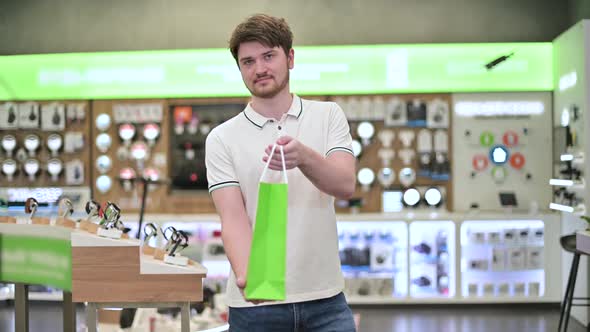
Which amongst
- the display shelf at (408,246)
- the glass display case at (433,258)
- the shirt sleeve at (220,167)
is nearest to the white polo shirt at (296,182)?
the shirt sleeve at (220,167)

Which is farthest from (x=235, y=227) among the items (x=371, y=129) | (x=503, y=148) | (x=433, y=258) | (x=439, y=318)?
(x=503, y=148)

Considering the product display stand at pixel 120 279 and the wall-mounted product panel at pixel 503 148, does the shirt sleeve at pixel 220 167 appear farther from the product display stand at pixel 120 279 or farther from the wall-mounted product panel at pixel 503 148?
the wall-mounted product panel at pixel 503 148

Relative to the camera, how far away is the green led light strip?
306 inches

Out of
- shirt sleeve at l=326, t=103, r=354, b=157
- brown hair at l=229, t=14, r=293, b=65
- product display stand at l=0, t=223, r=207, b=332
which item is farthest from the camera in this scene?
product display stand at l=0, t=223, r=207, b=332

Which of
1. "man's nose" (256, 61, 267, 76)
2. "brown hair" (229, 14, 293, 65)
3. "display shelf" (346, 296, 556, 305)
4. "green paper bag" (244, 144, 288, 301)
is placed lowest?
"display shelf" (346, 296, 556, 305)

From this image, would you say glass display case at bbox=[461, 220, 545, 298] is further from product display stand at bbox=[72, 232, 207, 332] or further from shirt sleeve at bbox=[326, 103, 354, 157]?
shirt sleeve at bbox=[326, 103, 354, 157]

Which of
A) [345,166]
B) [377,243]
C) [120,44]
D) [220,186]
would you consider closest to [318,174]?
[345,166]

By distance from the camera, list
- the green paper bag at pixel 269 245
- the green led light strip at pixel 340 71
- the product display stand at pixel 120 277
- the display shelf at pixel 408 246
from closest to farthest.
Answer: the green paper bag at pixel 269 245, the product display stand at pixel 120 277, the display shelf at pixel 408 246, the green led light strip at pixel 340 71

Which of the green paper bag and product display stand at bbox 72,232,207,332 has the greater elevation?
the green paper bag

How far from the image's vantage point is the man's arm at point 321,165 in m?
1.69

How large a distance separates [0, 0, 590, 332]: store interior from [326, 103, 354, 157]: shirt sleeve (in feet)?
17.1

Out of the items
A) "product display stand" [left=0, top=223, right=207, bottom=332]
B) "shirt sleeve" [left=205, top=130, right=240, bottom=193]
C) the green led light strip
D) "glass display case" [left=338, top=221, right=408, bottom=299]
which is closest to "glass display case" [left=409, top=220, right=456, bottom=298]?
"glass display case" [left=338, top=221, right=408, bottom=299]

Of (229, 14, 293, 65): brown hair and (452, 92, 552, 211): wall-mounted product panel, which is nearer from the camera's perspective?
(229, 14, 293, 65): brown hair

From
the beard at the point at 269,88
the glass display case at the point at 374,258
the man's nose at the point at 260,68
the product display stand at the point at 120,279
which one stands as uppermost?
the man's nose at the point at 260,68
